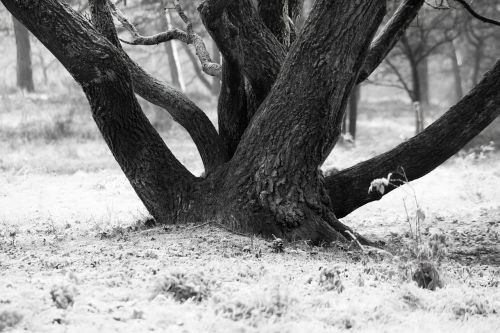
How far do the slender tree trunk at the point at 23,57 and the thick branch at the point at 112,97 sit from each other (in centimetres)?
1720

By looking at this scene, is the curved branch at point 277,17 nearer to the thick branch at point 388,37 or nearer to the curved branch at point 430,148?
the thick branch at point 388,37

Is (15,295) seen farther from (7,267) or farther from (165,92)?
(165,92)

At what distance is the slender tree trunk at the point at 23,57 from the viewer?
20.8 meters

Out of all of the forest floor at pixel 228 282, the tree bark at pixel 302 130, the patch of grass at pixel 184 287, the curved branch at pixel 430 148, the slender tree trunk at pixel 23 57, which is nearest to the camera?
the forest floor at pixel 228 282

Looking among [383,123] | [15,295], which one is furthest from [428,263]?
[383,123]

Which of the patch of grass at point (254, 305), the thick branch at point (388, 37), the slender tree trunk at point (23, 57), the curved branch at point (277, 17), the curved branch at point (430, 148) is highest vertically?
the slender tree trunk at point (23, 57)

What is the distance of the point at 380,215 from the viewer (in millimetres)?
9078

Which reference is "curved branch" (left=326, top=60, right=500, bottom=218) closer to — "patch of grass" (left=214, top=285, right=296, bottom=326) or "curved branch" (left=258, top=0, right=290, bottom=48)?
"curved branch" (left=258, top=0, right=290, bottom=48)

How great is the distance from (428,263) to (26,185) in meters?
8.87

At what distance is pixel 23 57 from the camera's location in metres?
21.0

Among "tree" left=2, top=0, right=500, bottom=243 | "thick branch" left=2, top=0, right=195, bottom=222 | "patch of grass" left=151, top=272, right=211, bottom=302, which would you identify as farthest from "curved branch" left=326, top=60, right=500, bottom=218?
"patch of grass" left=151, top=272, right=211, bottom=302

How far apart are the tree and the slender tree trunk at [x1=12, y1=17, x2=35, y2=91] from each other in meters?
16.8

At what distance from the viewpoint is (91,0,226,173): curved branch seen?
5630 millimetres

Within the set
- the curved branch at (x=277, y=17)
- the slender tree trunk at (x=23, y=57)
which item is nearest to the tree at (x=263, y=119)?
the curved branch at (x=277, y=17)
